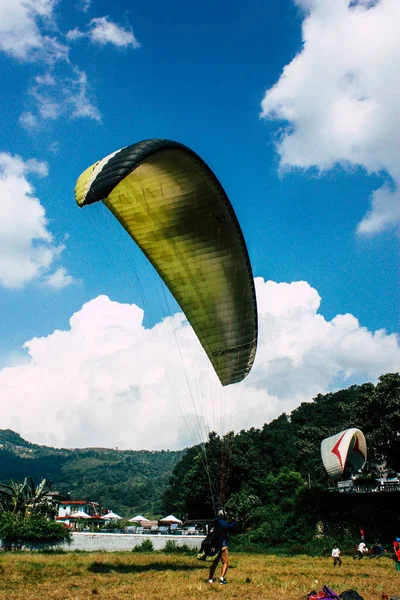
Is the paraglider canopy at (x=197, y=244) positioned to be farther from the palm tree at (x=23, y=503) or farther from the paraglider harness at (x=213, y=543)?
the palm tree at (x=23, y=503)

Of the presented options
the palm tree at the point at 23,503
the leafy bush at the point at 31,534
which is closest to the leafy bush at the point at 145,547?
the leafy bush at the point at 31,534

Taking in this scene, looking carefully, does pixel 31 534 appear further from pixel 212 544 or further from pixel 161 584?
pixel 212 544

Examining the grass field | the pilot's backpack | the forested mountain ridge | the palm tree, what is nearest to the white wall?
the forested mountain ridge

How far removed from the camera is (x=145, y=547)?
2777cm

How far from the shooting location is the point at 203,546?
989 cm

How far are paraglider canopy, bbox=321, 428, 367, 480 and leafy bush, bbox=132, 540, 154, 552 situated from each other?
11.9 meters

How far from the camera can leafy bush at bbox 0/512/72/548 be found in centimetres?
2700

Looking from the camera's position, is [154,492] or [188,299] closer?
[188,299]

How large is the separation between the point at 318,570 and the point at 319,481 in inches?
1394

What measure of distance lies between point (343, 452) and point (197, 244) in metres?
17.5

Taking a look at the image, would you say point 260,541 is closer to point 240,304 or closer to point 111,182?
point 240,304

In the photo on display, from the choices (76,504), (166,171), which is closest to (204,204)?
(166,171)

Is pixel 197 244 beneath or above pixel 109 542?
above

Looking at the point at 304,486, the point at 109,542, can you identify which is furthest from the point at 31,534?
the point at 304,486
